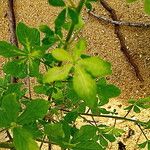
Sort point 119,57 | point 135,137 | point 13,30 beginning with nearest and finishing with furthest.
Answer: point 135,137
point 119,57
point 13,30

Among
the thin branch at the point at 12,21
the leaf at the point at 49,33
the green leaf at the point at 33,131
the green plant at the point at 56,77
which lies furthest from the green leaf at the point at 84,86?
the thin branch at the point at 12,21

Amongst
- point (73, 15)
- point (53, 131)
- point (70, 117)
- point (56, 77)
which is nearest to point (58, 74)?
point (56, 77)

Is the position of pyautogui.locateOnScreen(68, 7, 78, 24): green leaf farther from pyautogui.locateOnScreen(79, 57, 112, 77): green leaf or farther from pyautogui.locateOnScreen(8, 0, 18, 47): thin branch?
pyautogui.locateOnScreen(8, 0, 18, 47): thin branch

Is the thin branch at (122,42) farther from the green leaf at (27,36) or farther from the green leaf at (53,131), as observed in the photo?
the green leaf at (53,131)

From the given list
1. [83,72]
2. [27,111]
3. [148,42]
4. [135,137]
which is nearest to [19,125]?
[27,111]

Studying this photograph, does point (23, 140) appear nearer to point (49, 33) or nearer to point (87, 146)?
point (87, 146)

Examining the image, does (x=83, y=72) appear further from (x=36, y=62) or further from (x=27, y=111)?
(x=36, y=62)
